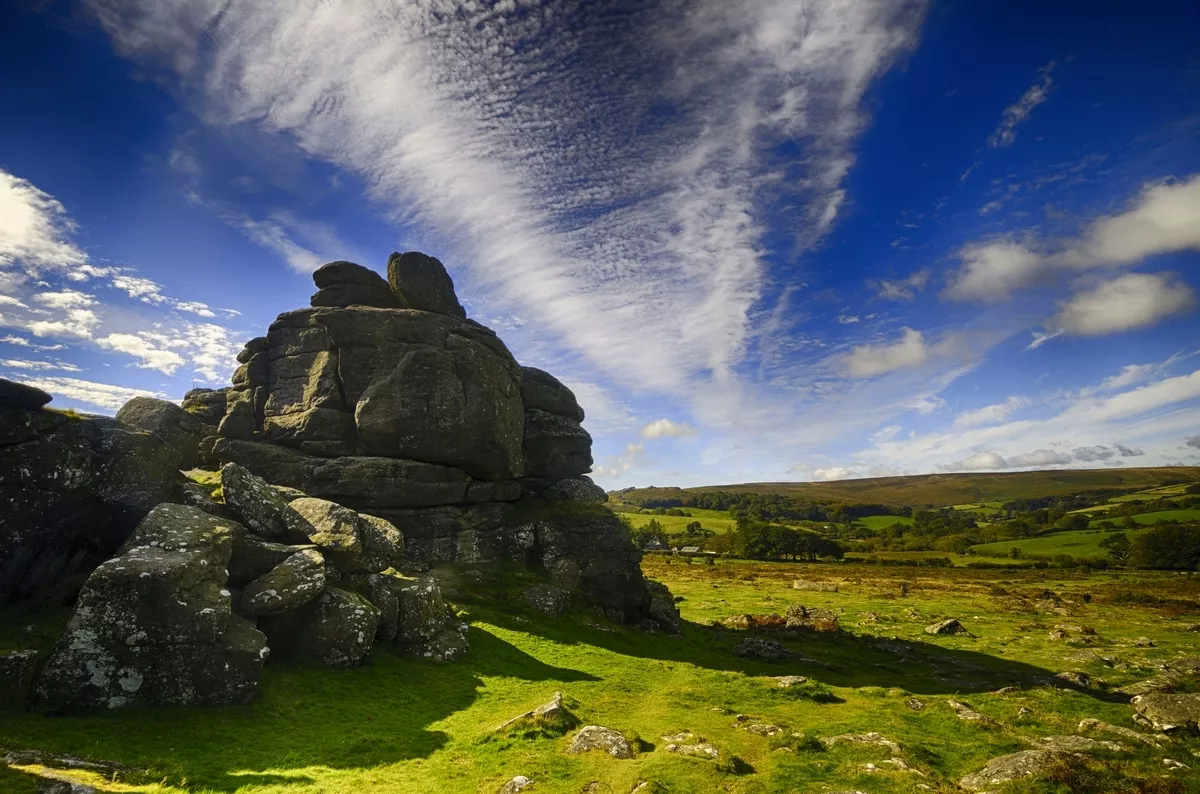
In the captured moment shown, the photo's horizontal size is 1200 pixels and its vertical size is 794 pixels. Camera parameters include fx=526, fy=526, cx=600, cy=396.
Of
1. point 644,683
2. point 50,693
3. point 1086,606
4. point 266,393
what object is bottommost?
point 1086,606

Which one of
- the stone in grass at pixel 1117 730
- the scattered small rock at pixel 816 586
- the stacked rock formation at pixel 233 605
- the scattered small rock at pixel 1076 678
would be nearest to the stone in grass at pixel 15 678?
the stacked rock formation at pixel 233 605

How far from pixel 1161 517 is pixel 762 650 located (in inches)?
7953

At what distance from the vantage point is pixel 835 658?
40000mm

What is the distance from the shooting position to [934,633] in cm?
5222

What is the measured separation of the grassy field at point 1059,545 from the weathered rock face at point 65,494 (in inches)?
6647

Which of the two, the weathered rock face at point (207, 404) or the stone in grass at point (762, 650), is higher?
the weathered rock face at point (207, 404)

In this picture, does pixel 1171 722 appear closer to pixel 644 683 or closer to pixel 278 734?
pixel 644 683

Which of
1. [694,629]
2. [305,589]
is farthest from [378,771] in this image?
[694,629]

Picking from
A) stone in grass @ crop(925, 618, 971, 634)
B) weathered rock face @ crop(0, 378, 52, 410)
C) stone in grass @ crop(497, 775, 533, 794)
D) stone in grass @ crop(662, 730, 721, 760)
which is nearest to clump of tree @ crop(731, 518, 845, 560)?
stone in grass @ crop(925, 618, 971, 634)

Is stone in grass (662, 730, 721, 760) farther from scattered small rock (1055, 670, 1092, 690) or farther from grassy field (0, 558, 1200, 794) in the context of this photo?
scattered small rock (1055, 670, 1092, 690)

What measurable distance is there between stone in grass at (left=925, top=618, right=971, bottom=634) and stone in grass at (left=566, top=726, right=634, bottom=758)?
162 ft

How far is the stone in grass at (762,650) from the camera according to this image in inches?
1490

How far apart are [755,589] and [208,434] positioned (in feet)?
246

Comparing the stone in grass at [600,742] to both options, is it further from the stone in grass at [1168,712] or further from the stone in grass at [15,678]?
the stone in grass at [1168,712]
